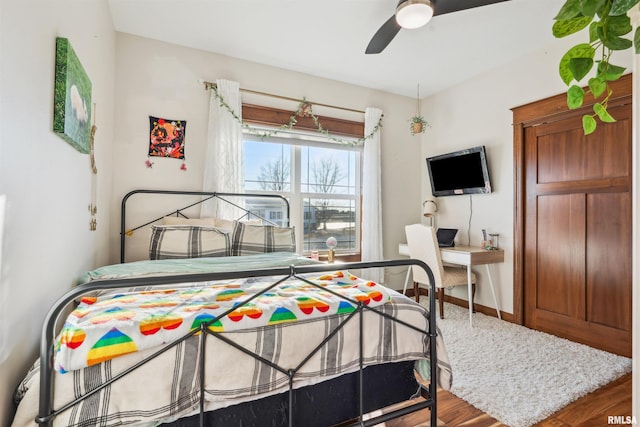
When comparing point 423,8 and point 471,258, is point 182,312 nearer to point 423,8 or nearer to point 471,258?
point 423,8

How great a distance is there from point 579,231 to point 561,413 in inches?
63.0

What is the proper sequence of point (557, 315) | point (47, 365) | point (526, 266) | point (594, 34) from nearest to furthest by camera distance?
point (594, 34)
point (47, 365)
point (557, 315)
point (526, 266)

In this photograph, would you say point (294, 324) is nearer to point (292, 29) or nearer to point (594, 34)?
point (594, 34)

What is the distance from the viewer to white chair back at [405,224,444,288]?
314 cm

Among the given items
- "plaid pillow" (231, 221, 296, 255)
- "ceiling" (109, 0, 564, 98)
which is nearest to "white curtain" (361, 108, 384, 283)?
"ceiling" (109, 0, 564, 98)

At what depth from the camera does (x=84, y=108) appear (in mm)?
1774

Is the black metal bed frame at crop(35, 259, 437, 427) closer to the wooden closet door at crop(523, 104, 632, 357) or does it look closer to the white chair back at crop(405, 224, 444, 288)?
the white chair back at crop(405, 224, 444, 288)

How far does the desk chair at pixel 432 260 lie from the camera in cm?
314

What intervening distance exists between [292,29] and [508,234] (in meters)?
2.79

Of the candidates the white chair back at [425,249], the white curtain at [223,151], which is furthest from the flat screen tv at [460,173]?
the white curtain at [223,151]

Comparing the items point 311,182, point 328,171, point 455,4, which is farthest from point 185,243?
point 455,4

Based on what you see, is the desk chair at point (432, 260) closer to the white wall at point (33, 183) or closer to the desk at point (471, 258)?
the desk at point (471, 258)

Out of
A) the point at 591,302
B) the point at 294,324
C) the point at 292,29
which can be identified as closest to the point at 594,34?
the point at 294,324

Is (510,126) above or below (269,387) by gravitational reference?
above
